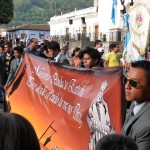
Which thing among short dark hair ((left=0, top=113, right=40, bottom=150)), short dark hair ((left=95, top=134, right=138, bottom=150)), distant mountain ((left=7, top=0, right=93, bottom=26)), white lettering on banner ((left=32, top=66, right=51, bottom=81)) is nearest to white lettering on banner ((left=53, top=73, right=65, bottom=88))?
white lettering on banner ((left=32, top=66, right=51, bottom=81))

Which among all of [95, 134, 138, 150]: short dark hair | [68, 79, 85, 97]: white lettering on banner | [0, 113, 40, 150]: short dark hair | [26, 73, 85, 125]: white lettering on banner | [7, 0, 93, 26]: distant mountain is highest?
[7, 0, 93, 26]: distant mountain

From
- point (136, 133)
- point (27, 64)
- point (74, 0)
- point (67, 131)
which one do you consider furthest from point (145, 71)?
point (74, 0)

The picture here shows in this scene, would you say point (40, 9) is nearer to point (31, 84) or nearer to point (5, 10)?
point (5, 10)

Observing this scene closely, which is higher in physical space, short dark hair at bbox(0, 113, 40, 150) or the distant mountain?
the distant mountain

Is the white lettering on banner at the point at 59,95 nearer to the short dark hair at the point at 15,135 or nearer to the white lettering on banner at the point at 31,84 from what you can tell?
the white lettering on banner at the point at 31,84

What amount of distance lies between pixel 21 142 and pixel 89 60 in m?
3.73

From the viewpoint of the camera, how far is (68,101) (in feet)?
15.1

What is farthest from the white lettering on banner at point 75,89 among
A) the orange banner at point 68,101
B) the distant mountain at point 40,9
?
the distant mountain at point 40,9

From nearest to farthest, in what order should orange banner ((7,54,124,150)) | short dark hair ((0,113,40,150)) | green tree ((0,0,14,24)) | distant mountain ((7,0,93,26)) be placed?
short dark hair ((0,113,40,150)) → orange banner ((7,54,124,150)) → green tree ((0,0,14,24)) → distant mountain ((7,0,93,26))

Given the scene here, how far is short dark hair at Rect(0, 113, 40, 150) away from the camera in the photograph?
5.51ft

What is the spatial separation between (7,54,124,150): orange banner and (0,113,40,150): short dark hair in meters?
1.91

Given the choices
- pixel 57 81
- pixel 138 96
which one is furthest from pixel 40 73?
pixel 138 96

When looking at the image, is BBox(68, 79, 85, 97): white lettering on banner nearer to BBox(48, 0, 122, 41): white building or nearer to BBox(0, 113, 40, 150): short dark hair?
BBox(0, 113, 40, 150): short dark hair

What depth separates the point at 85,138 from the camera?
4051 mm
